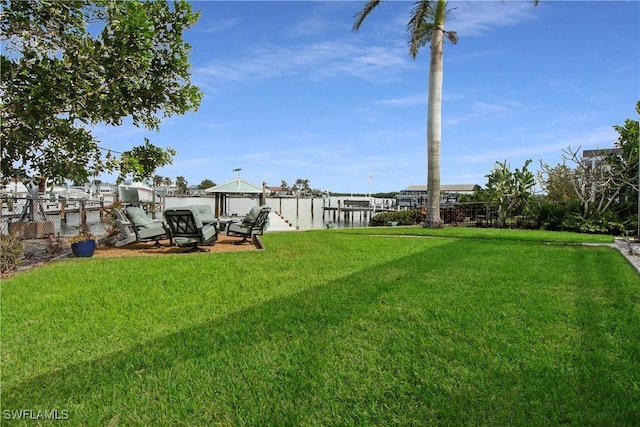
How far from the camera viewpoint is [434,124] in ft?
49.6

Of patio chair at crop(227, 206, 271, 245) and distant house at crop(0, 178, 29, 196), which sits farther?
patio chair at crop(227, 206, 271, 245)

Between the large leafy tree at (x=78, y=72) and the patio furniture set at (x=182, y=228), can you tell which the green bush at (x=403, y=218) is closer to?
the patio furniture set at (x=182, y=228)

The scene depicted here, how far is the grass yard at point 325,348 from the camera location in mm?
2219

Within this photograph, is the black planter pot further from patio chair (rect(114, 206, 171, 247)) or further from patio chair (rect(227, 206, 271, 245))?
patio chair (rect(227, 206, 271, 245))

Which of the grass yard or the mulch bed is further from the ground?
the mulch bed

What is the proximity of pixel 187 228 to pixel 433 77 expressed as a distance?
36.2ft

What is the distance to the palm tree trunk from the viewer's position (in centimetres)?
1501

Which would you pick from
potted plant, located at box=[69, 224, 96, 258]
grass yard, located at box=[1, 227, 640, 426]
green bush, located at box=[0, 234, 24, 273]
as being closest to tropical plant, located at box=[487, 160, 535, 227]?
grass yard, located at box=[1, 227, 640, 426]

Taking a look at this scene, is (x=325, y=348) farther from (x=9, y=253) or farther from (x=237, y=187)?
(x=237, y=187)

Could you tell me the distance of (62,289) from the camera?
5074mm

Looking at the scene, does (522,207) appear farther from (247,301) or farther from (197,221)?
(247,301)

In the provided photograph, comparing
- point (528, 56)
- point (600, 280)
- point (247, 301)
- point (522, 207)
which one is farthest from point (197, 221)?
point (522, 207)

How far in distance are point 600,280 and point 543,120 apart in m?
14.6

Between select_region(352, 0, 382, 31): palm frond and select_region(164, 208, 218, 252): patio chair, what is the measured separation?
1108cm
